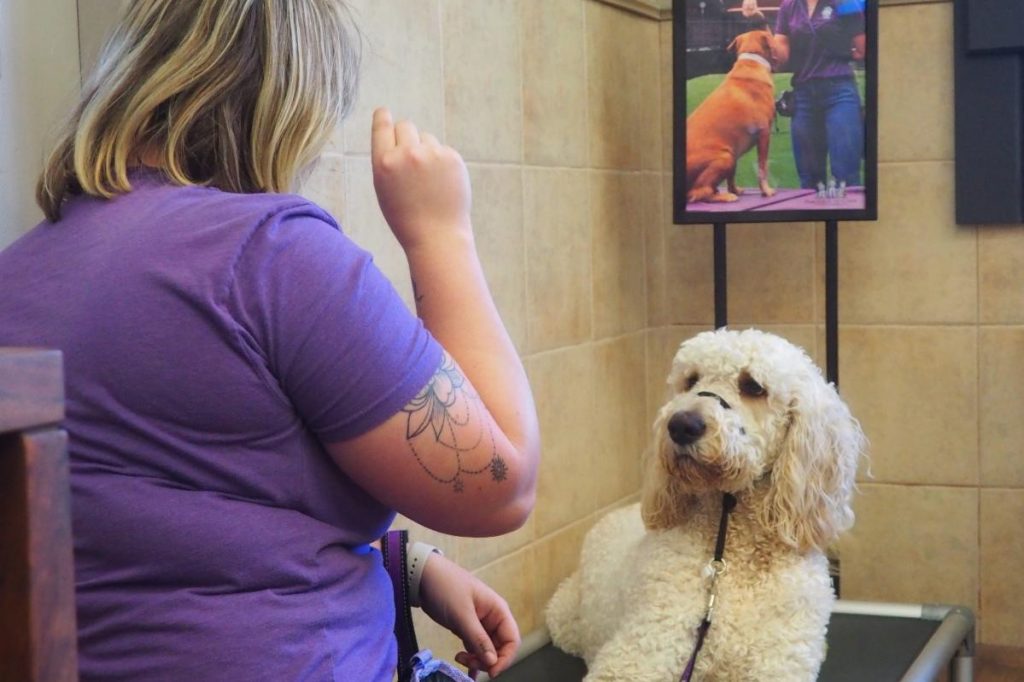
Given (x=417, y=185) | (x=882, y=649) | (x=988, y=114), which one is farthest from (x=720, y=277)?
(x=417, y=185)

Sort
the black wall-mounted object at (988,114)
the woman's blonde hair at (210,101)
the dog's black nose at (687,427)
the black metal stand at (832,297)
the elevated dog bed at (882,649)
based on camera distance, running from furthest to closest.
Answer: the black wall-mounted object at (988,114) → the black metal stand at (832,297) → the elevated dog bed at (882,649) → the dog's black nose at (687,427) → the woman's blonde hair at (210,101)

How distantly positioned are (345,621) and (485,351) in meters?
0.23

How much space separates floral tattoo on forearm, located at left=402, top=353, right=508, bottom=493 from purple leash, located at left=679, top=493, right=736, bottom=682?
106 centimetres

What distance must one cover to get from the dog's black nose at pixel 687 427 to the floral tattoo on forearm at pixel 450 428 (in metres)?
0.93

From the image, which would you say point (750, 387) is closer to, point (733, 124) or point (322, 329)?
point (733, 124)

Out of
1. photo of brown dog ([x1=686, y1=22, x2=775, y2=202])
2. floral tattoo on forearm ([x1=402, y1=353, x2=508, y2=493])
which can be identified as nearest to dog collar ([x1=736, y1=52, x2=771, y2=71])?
photo of brown dog ([x1=686, y1=22, x2=775, y2=202])

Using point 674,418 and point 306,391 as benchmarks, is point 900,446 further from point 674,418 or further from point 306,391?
point 306,391

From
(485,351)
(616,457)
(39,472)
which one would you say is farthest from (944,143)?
(39,472)

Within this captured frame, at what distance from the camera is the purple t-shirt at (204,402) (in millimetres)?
817

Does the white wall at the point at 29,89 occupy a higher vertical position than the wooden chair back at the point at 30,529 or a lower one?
higher

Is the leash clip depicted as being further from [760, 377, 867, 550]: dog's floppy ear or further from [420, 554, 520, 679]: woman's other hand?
[420, 554, 520, 679]: woman's other hand

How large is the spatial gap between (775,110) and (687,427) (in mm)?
1099

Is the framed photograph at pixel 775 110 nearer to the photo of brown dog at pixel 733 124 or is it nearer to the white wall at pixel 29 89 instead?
the photo of brown dog at pixel 733 124

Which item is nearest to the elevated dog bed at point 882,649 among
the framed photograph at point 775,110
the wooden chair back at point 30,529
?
the framed photograph at point 775,110
